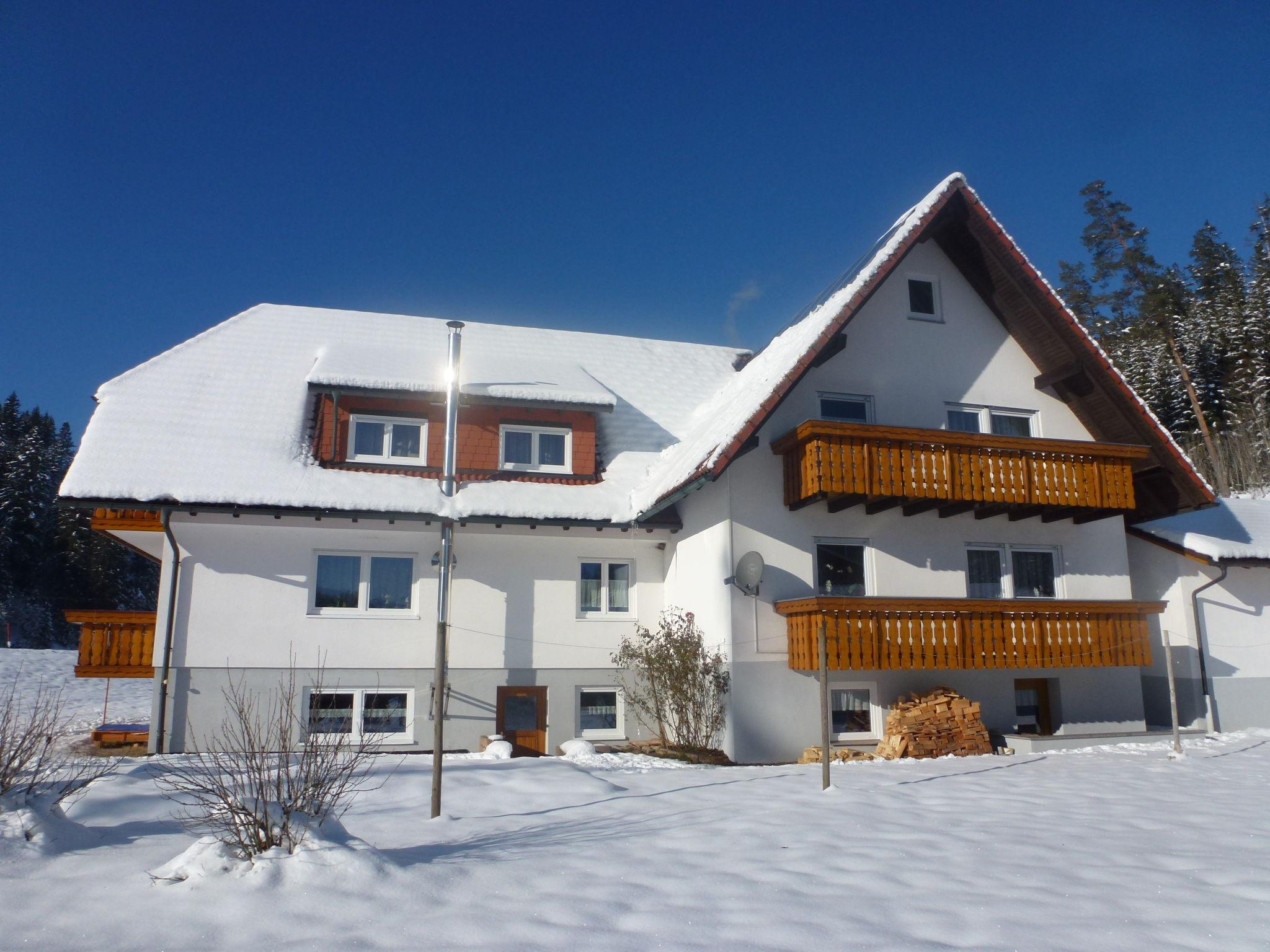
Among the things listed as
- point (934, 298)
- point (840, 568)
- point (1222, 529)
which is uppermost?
point (934, 298)

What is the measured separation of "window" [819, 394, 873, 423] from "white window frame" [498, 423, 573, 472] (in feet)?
16.4

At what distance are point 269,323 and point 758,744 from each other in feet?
47.1

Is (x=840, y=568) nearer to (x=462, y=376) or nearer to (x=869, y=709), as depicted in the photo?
(x=869, y=709)

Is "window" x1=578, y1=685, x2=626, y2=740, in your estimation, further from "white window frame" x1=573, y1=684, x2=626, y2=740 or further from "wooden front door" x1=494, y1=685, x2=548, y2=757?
"wooden front door" x1=494, y1=685, x2=548, y2=757

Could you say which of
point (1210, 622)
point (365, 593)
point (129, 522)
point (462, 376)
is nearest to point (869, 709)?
point (1210, 622)

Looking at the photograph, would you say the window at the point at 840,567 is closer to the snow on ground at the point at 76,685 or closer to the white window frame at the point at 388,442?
the white window frame at the point at 388,442

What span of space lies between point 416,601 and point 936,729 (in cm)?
923

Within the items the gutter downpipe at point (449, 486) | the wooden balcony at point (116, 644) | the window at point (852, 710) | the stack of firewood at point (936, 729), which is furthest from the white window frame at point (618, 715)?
the wooden balcony at point (116, 644)

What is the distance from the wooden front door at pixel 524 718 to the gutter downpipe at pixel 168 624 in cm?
545

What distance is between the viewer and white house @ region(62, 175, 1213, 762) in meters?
15.5

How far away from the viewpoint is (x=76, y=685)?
3177cm

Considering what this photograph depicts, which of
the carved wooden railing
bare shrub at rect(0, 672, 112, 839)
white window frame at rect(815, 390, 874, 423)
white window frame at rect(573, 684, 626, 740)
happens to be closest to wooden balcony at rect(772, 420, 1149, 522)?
the carved wooden railing

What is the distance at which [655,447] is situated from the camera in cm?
1981

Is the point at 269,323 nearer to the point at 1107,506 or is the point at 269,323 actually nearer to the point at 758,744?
the point at 758,744
